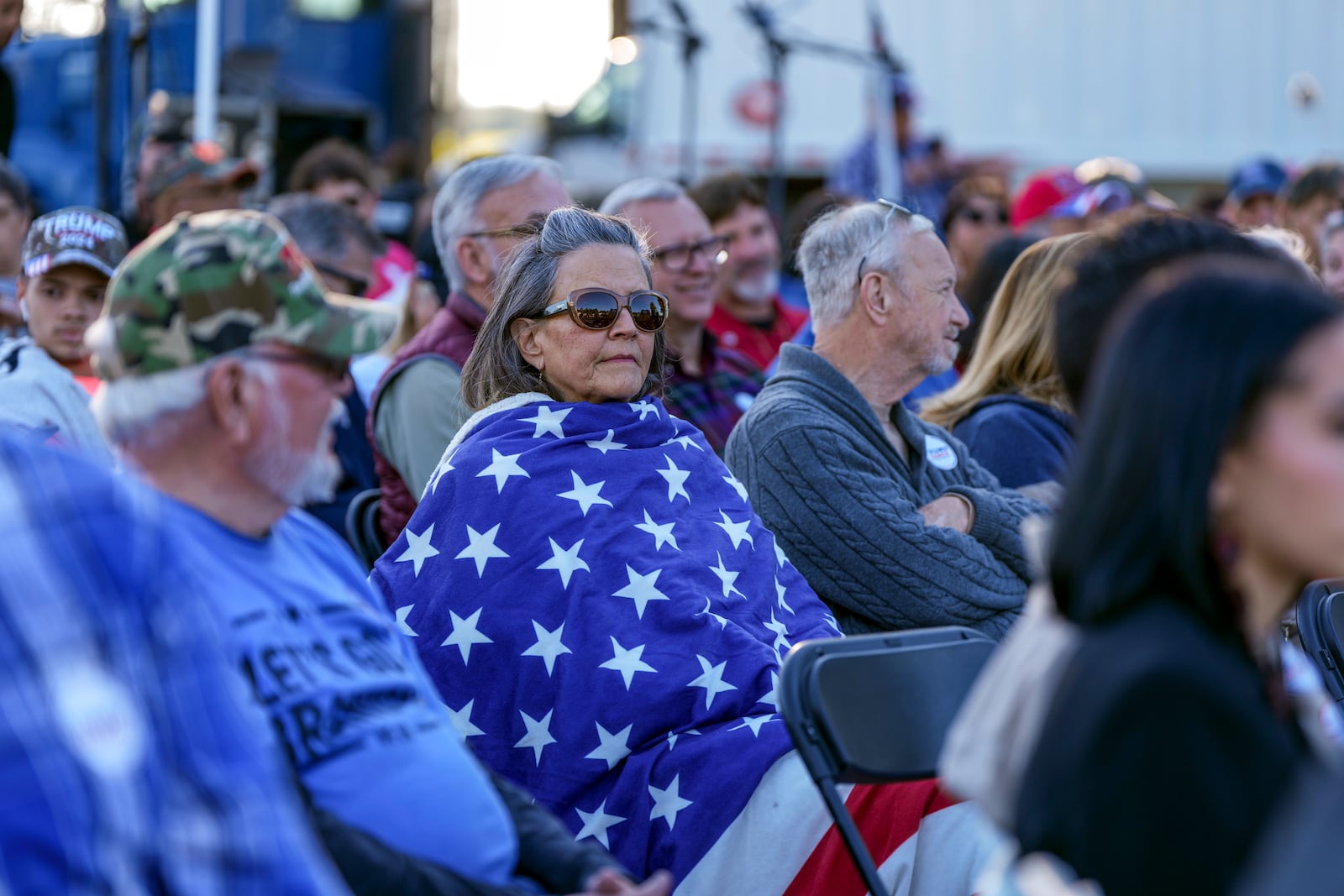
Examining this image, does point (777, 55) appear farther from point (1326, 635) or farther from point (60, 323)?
point (1326, 635)

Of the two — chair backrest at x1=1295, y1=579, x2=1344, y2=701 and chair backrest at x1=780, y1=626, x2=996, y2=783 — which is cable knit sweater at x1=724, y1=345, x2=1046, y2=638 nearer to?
chair backrest at x1=1295, y1=579, x2=1344, y2=701

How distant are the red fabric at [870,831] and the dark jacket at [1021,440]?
5.20 ft

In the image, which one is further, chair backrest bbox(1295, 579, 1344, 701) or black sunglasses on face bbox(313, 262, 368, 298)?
black sunglasses on face bbox(313, 262, 368, 298)

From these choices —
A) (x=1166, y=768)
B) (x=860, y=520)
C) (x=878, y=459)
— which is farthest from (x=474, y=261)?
(x=1166, y=768)

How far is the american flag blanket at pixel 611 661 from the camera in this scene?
294 centimetres

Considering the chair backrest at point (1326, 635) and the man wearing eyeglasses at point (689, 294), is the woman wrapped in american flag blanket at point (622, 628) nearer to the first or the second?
the chair backrest at point (1326, 635)

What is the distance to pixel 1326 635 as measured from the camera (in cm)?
325

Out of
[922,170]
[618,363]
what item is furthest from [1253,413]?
[922,170]

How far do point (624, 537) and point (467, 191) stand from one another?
184 centimetres

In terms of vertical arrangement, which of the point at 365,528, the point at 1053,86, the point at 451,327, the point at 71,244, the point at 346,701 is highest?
the point at 1053,86

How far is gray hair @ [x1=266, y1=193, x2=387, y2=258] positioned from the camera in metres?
5.17

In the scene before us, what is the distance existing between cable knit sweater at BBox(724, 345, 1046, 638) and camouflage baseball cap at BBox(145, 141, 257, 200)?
289 centimetres

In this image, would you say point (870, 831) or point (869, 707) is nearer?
point (869, 707)

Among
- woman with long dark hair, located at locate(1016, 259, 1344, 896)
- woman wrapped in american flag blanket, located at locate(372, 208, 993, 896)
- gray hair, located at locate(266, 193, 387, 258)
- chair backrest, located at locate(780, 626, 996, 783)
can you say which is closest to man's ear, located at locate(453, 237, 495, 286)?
gray hair, located at locate(266, 193, 387, 258)
